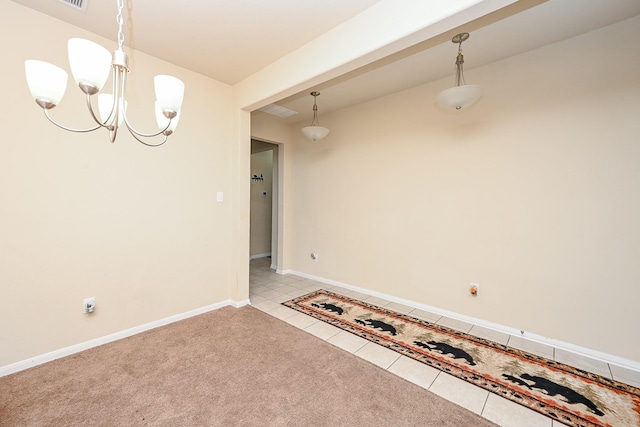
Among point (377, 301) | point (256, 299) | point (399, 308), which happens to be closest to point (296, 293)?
point (256, 299)

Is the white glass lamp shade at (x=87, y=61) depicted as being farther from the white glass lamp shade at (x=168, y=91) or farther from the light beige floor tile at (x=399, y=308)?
the light beige floor tile at (x=399, y=308)

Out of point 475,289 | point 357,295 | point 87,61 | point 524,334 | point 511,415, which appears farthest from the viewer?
point 357,295

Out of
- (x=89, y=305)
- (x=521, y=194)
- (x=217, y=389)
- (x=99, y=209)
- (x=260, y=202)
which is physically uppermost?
(x=521, y=194)

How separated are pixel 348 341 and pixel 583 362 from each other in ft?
6.24

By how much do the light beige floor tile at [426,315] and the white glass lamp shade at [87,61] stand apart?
3260 millimetres

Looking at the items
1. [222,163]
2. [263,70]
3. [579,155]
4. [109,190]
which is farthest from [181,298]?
[579,155]

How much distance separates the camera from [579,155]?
2.28m

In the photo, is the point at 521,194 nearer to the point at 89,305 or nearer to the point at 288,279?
the point at 288,279

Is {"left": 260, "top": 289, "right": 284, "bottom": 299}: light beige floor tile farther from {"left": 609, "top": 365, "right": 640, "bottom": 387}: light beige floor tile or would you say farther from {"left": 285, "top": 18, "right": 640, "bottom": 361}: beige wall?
{"left": 609, "top": 365, "right": 640, "bottom": 387}: light beige floor tile

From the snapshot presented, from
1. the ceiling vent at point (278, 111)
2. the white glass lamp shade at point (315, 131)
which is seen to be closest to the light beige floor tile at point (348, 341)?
the white glass lamp shade at point (315, 131)

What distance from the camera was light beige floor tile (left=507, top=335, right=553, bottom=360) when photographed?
90.2 inches

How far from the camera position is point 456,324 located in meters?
2.81

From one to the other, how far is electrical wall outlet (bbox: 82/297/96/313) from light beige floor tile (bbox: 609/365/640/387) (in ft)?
13.7

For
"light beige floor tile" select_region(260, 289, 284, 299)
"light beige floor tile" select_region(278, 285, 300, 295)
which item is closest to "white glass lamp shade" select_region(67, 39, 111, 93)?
"light beige floor tile" select_region(260, 289, 284, 299)
